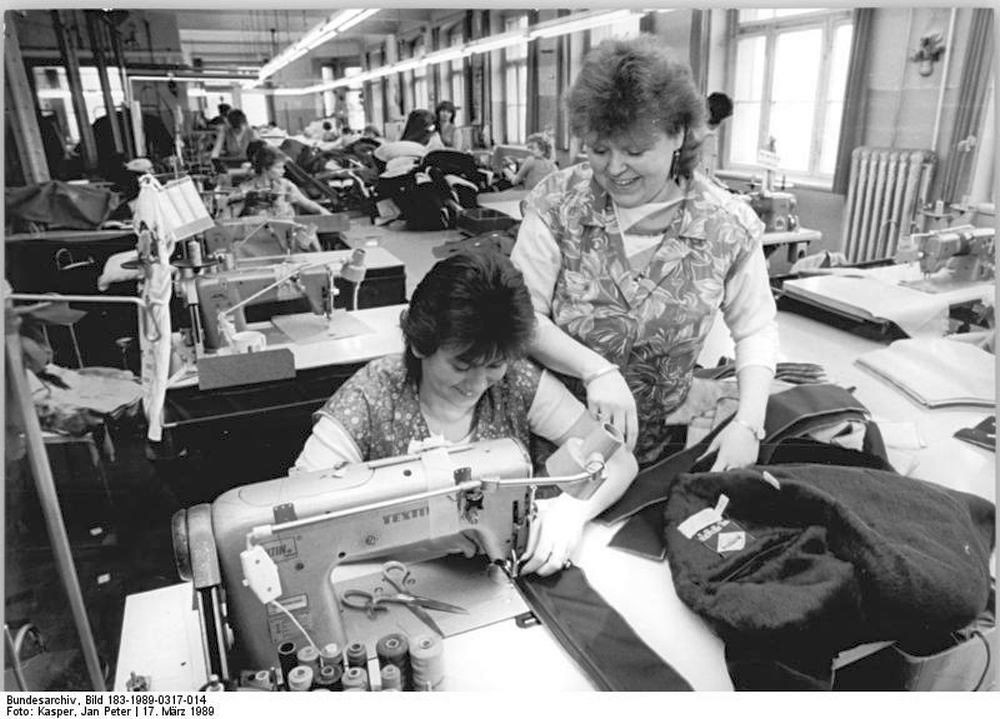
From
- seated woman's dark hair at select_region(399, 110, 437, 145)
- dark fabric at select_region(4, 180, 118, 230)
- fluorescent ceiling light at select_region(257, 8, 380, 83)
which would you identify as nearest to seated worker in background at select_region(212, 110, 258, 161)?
fluorescent ceiling light at select_region(257, 8, 380, 83)

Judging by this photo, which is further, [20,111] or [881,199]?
[881,199]

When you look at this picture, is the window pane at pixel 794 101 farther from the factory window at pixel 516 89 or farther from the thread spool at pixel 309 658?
the thread spool at pixel 309 658

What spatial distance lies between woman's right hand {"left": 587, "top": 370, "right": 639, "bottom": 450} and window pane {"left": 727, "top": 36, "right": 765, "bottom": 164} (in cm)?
106

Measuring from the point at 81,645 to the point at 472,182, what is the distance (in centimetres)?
279

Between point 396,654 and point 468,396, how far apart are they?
48 centimetres

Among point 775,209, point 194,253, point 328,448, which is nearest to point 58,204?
point 194,253

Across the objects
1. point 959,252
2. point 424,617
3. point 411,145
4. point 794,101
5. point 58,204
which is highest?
point 794,101

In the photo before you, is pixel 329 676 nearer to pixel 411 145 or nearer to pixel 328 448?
pixel 328 448

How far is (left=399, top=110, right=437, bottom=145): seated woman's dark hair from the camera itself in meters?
2.38

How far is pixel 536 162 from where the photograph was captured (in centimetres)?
229

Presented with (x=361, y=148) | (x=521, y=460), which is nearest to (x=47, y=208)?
(x=521, y=460)

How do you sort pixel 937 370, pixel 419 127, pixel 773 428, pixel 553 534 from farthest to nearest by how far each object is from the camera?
pixel 419 127, pixel 937 370, pixel 773 428, pixel 553 534

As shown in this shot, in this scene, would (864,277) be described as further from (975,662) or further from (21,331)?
(21,331)

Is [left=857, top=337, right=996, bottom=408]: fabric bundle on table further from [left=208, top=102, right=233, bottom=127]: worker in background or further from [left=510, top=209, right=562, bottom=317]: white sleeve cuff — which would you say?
[left=208, top=102, right=233, bottom=127]: worker in background
